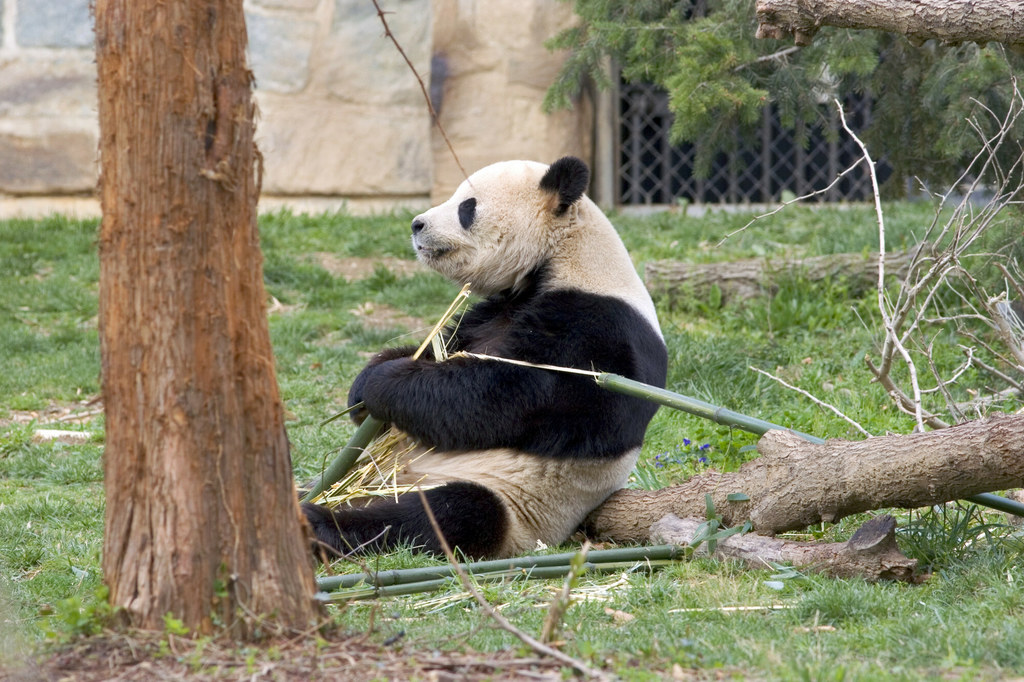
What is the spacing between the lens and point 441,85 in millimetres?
10328

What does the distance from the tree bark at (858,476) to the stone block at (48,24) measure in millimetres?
7455

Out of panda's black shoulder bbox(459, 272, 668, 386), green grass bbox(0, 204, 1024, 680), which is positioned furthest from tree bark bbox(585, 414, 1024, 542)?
panda's black shoulder bbox(459, 272, 668, 386)

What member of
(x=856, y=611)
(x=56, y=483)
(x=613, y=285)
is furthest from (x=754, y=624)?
(x=56, y=483)

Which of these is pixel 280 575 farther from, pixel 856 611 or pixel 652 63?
pixel 652 63

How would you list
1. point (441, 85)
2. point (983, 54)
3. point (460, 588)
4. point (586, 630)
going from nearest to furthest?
point (586, 630)
point (460, 588)
point (983, 54)
point (441, 85)

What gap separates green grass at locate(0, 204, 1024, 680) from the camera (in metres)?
2.80

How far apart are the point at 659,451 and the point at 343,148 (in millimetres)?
5671

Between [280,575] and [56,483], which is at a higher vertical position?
[280,575]

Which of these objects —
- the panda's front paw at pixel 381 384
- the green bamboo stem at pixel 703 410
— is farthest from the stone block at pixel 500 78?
the green bamboo stem at pixel 703 410

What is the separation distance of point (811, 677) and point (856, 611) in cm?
65

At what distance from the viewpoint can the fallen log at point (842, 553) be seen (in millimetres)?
3391

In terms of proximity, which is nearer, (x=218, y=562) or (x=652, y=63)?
(x=218, y=562)

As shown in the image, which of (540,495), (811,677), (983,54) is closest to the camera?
(811,677)

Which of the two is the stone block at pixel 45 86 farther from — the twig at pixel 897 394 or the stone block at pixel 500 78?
the twig at pixel 897 394
